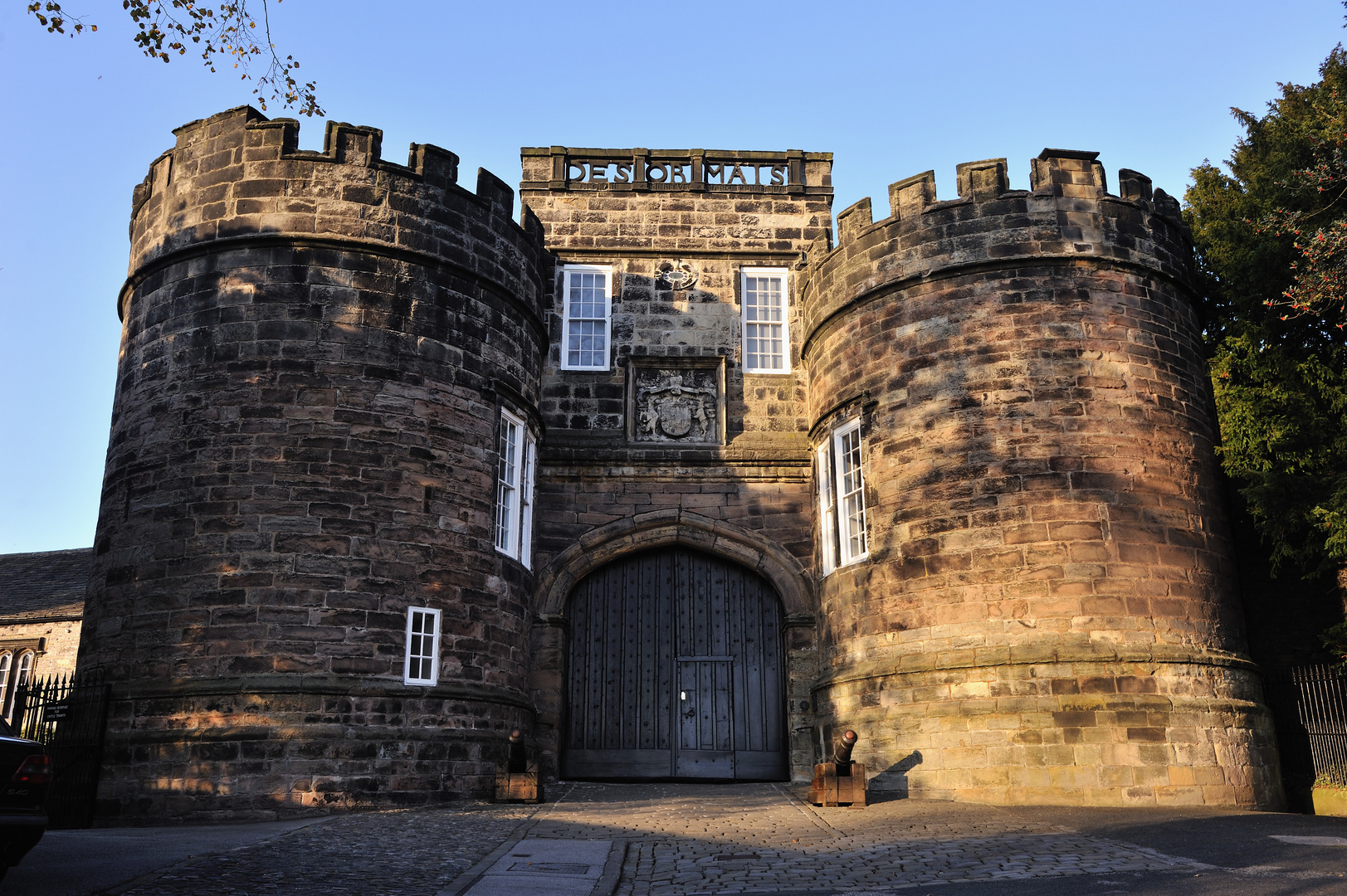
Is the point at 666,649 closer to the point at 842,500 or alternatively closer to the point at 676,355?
the point at 842,500

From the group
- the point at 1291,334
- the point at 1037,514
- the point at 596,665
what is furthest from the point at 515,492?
the point at 1291,334

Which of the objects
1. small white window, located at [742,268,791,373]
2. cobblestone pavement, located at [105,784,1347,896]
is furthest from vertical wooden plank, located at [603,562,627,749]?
small white window, located at [742,268,791,373]

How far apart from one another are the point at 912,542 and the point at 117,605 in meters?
9.41

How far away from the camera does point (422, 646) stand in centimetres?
1238

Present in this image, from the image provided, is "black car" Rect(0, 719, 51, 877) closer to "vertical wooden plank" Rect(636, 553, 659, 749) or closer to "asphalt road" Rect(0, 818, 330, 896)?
"asphalt road" Rect(0, 818, 330, 896)

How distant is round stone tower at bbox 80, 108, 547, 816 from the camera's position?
11430 millimetres

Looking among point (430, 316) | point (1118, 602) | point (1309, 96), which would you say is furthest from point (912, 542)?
point (1309, 96)

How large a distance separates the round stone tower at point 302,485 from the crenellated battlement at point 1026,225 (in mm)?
5315

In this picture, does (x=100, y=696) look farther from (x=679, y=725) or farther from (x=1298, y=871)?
(x=1298, y=871)

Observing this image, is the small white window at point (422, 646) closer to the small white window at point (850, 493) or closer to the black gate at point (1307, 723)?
the small white window at point (850, 493)

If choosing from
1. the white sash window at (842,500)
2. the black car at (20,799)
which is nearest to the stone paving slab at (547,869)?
the black car at (20,799)

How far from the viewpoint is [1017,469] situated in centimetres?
1255

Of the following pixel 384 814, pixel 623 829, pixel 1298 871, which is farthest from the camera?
pixel 384 814

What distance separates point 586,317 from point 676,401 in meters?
1.99
